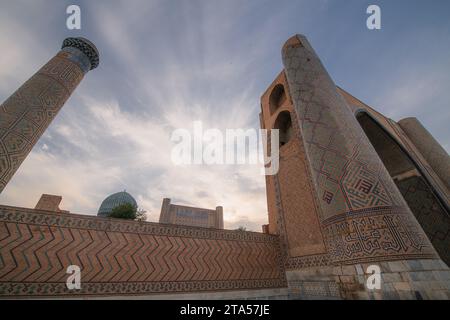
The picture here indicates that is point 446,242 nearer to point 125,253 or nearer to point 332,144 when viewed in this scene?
point 332,144

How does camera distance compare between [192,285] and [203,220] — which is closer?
[192,285]

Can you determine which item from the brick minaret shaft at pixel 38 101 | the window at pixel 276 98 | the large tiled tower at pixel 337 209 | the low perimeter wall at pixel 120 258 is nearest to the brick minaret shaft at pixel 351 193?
the large tiled tower at pixel 337 209

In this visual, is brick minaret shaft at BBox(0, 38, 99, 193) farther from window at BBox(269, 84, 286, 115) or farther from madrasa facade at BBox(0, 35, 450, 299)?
window at BBox(269, 84, 286, 115)

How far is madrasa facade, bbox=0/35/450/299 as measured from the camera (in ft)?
6.73

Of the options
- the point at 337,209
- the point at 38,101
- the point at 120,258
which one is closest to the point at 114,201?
the point at 38,101

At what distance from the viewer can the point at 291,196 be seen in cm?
534

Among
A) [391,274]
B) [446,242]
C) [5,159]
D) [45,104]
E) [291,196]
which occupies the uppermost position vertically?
[45,104]

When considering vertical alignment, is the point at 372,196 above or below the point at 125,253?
above

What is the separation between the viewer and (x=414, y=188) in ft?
21.9

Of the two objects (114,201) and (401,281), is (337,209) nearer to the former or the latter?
(401,281)

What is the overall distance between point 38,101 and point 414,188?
37.3 ft

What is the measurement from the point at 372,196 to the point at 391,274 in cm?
81
